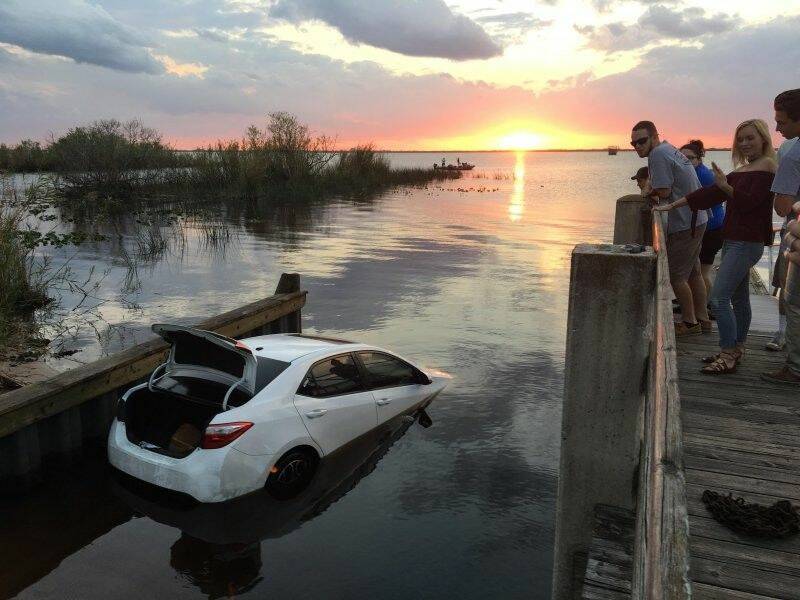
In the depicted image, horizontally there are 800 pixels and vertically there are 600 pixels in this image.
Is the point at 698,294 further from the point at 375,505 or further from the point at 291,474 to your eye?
the point at 291,474

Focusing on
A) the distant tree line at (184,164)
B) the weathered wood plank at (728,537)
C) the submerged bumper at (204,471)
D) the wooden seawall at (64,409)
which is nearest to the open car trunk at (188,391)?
the submerged bumper at (204,471)

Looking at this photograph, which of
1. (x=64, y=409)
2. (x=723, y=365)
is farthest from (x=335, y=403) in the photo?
(x=723, y=365)

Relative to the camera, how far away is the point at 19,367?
10430 mm

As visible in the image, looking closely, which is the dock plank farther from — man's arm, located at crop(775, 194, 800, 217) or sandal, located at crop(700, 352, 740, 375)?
man's arm, located at crop(775, 194, 800, 217)

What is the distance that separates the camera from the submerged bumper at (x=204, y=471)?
5.89 meters

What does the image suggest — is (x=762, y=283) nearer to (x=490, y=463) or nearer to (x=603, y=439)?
(x=490, y=463)

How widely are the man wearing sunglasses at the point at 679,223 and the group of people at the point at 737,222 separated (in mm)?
11

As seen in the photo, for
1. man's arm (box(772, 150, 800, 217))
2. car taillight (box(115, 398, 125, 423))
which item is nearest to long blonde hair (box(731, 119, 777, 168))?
man's arm (box(772, 150, 800, 217))

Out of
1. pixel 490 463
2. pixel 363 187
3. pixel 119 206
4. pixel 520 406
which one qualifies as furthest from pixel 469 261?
pixel 363 187

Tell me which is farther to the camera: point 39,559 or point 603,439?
point 39,559

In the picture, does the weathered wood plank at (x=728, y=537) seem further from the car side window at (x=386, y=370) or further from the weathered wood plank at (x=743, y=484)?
the car side window at (x=386, y=370)

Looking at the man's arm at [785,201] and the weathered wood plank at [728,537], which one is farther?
the man's arm at [785,201]

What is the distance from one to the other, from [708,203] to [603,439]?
134 inches

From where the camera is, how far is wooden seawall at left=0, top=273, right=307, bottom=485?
664cm
